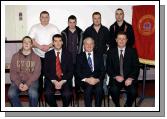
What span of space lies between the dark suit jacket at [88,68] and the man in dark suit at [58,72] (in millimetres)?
127

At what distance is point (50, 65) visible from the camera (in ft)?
14.0

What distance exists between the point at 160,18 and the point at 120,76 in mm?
961

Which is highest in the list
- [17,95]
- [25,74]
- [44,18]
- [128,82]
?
[44,18]

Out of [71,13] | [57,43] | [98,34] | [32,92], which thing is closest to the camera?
[32,92]

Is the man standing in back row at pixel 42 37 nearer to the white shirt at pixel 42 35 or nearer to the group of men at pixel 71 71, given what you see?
the white shirt at pixel 42 35

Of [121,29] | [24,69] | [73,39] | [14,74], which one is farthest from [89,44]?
[14,74]

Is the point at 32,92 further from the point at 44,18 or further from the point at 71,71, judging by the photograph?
the point at 44,18

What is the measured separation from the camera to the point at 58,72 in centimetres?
428

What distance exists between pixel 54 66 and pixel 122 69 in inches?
38.0

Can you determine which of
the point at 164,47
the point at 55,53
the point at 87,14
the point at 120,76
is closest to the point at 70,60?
the point at 55,53

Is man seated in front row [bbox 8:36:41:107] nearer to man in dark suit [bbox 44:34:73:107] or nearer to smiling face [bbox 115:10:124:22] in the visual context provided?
man in dark suit [bbox 44:34:73:107]

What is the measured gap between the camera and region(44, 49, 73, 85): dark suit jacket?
13.9 feet

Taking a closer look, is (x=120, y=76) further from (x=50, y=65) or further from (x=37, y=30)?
(x=37, y=30)

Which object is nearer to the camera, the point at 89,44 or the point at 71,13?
the point at 89,44
